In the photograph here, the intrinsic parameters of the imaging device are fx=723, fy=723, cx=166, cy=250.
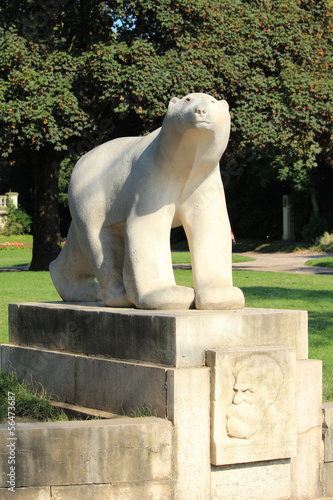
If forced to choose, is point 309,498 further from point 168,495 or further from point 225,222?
point 225,222

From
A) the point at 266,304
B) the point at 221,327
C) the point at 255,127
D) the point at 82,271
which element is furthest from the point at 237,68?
the point at 221,327

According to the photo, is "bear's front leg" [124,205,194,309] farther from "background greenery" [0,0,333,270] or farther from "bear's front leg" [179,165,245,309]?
"background greenery" [0,0,333,270]

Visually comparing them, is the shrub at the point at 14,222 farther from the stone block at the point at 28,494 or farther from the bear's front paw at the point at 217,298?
the stone block at the point at 28,494

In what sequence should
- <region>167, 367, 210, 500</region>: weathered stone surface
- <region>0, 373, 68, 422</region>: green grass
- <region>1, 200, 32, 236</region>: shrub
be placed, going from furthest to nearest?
<region>1, 200, 32, 236</region>: shrub → <region>0, 373, 68, 422</region>: green grass → <region>167, 367, 210, 500</region>: weathered stone surface

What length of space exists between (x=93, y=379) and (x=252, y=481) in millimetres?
1306

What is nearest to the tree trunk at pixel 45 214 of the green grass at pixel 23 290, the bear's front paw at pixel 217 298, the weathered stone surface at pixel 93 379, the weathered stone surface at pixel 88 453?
the green grass at pixel 23 290

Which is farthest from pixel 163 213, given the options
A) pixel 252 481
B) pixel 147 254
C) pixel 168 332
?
pixel 252 481

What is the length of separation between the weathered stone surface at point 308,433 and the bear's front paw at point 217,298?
61 cm

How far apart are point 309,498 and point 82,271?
2.62 metres

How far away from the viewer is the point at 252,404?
4.27 meters

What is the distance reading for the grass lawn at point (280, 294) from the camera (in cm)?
817

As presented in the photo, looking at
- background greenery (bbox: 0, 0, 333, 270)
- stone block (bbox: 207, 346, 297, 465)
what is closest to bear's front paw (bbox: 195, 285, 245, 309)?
stone block (bbox: 207, 346, 297, 465)

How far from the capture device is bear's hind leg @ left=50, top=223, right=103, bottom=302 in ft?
19.8

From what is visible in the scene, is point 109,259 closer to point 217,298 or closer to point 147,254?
point 147,254
